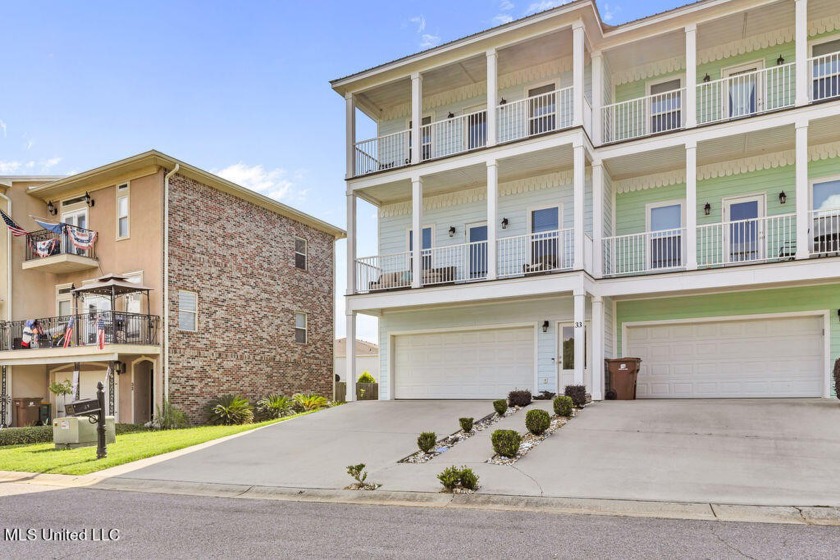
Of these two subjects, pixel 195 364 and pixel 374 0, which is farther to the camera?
pixel 195 364

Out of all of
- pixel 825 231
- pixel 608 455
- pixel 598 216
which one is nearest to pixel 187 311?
pixel 598 216

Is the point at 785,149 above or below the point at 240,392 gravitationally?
above

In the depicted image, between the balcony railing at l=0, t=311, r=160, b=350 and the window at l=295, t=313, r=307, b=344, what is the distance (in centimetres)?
626

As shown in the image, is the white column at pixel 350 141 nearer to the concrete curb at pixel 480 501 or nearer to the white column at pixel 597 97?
the white column at pixel 597 97

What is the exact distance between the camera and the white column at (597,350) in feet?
45.8

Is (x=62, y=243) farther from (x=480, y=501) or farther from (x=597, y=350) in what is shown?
(x=480, y=501)

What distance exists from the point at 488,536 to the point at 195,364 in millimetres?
14212

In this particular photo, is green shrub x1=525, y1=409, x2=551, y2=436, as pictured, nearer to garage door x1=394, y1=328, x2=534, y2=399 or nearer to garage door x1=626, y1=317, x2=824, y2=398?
garage door x1=394, y1=328, x2=534, y2=399

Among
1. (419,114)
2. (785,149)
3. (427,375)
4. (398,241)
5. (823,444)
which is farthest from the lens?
(398,241)

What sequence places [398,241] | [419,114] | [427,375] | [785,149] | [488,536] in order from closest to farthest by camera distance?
[488,536]
[785,149]
[419,114]
[427,375]
[398,241]

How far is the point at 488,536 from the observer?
5.80m

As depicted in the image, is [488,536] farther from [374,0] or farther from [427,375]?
[374,0]

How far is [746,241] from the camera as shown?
47.1ft

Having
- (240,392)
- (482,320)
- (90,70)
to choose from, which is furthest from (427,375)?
(90,70)
